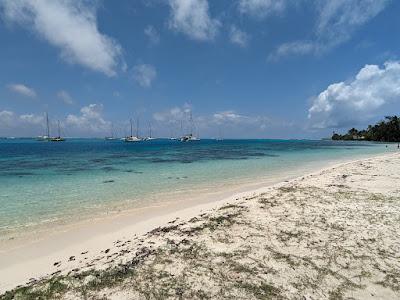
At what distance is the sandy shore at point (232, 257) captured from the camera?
5992 millimetres

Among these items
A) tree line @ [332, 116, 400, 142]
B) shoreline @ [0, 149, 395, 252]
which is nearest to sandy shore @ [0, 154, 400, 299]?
shoreline @ [0, 149, 395, 252]

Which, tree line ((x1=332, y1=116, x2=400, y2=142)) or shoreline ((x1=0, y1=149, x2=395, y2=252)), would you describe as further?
tree line ((x1=332, y1=116, x2=400, y2=142))

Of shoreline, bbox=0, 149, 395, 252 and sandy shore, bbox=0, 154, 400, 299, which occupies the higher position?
sandy shore, bbox=0, 154, 400, 299

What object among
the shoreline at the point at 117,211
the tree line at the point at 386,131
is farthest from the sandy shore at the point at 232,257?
the tree line at the point at 386,131

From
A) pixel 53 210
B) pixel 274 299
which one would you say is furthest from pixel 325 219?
pixel 53 210

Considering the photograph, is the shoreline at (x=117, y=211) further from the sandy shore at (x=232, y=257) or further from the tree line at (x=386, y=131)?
the tree line at (x=386, y=131)

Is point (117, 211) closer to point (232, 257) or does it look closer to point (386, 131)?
point (232, 257)

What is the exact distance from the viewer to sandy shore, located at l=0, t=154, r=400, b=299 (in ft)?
19.7

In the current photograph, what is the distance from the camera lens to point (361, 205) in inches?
464

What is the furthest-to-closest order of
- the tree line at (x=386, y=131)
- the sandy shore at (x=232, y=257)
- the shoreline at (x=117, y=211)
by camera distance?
1. the tree line at (x=386, y=131)
2. the shoreline at (x=117, y=211)
3. the sandy shore at (x=232, y=257)

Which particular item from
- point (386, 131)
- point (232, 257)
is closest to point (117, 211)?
point (232, 257)

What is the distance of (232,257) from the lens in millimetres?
7352

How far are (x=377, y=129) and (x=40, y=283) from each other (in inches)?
7065

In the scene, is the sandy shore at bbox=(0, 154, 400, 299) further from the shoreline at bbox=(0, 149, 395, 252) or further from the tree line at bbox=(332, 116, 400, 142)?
the tree line at bbox=(332, 116, 400, 142)
